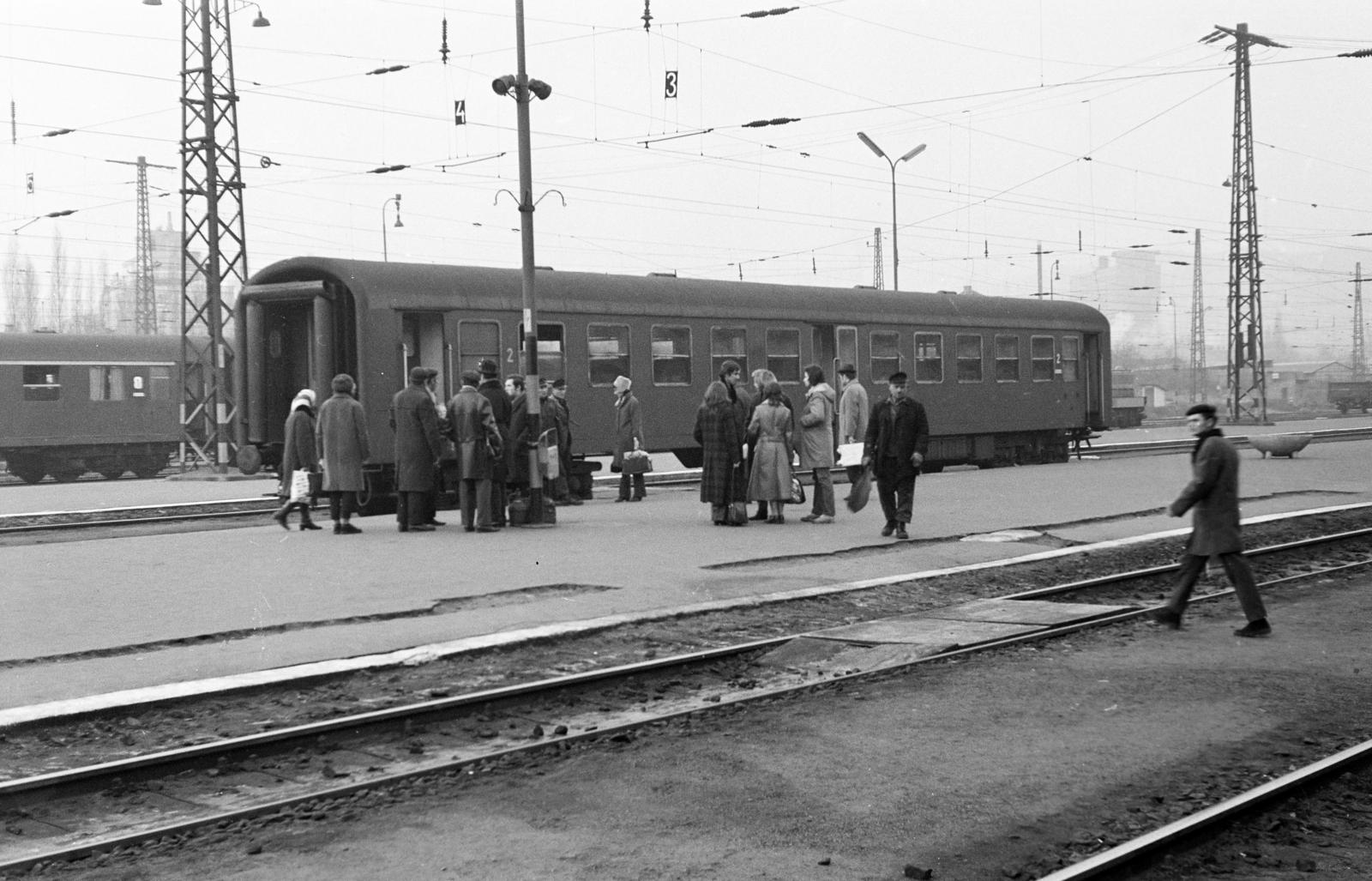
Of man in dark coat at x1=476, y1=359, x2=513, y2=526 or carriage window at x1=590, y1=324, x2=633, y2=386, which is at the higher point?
carriage window at x1=590, y1=324, x2=633, y2=386

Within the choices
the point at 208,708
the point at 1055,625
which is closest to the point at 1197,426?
the point at 1055,625

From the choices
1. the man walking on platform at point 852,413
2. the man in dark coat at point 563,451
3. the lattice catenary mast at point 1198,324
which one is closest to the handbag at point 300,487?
the man in dark coat at point 563,451

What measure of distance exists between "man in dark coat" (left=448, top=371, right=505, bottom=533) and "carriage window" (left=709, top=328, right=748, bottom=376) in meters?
8.67

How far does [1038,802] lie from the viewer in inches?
238

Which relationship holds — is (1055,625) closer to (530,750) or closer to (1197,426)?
(1197,426)

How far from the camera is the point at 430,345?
2105 cm

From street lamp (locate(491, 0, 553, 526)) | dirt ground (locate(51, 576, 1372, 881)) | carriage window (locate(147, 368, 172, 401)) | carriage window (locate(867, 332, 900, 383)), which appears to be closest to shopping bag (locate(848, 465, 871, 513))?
street lamp (locate(491, 0, 553, 526))

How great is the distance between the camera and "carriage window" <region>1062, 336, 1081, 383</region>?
3331 cm

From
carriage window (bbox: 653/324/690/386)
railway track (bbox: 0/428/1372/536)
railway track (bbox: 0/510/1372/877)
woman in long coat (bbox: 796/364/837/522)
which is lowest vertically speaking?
railway track (bbox: 0/510/1372/877)

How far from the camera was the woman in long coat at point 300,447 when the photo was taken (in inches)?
660

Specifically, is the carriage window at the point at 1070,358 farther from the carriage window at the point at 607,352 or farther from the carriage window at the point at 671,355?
the carriage window at the point at 607,352

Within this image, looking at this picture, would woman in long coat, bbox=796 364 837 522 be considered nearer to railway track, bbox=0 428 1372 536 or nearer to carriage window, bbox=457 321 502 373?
carriage window, bbox=457 321 502 373

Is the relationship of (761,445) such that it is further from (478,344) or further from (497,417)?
(478,344)

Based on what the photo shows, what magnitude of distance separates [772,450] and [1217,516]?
24.6 ft
